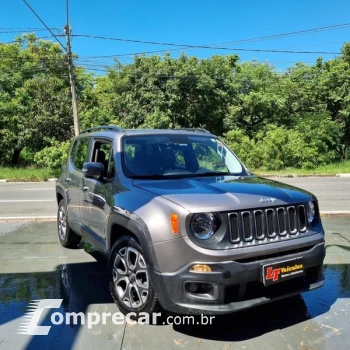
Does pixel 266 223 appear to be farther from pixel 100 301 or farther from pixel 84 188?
pixel 84 188

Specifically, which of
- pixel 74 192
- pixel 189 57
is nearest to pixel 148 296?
pixel 74 192

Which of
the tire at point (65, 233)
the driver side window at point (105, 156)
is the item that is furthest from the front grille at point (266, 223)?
the tire at point (65, 233)

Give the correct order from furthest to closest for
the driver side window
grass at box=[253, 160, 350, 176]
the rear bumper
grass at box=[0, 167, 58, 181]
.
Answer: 1. grass at box=[253, 160, 350, 176]
2. grass at box=[0, 167, 58, 181]
3. the driver side window
4. the rear bumper

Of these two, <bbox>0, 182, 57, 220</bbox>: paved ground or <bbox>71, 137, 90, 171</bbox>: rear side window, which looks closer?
<bbox>71, 137, 90, 171</bbox>: rear side window

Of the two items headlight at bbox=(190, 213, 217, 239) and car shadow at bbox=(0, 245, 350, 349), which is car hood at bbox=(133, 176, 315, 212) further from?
car shadow at bbox=(0, 245, 350, 349)

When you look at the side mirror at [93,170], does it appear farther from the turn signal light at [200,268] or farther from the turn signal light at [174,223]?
the turn signal light at [200,268]

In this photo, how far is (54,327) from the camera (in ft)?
11.1

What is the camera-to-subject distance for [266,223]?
10.4 feet

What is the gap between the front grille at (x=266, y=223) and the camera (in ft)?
10.0

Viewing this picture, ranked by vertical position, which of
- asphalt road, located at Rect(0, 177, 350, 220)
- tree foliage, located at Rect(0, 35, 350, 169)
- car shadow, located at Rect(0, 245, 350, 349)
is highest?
tree foliage, located at Rect(0, 35, 350, 169)

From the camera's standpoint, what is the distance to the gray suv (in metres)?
2.97

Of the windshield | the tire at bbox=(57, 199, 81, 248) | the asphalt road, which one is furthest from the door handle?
the asphalt road

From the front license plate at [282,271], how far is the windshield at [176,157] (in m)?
1.36

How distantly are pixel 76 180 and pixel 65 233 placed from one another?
118 centimetres
